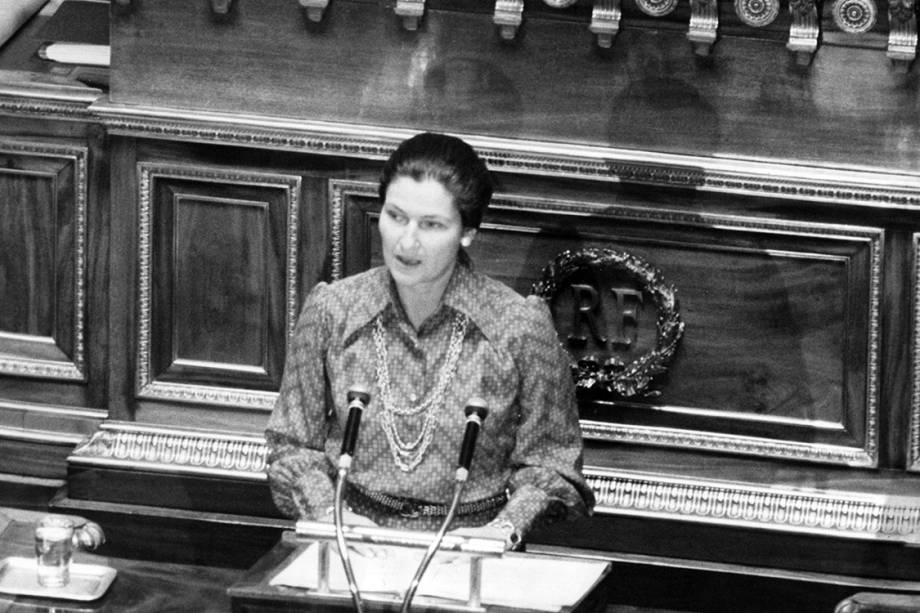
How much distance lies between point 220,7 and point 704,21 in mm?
1125

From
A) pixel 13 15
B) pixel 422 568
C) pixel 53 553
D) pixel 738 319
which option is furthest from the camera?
pixel 13 15

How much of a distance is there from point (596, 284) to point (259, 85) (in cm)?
91

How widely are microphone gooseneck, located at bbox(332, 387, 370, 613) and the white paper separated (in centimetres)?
260

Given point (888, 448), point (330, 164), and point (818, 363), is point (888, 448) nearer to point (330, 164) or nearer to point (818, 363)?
point (818, 363)

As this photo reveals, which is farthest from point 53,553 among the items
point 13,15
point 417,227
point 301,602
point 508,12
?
point 13,15

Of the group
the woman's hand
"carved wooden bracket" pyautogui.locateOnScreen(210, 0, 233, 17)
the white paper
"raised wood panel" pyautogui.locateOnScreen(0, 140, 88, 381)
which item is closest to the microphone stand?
the woman's hand

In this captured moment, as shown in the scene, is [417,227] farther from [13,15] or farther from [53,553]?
[13,15]

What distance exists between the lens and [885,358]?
15.4ft

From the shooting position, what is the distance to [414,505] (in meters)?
3.97

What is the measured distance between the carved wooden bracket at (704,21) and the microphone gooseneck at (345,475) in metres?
1.56

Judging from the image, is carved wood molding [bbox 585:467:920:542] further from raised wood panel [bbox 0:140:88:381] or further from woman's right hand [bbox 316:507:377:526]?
raised wood panel [bbox 0:140:88:381]

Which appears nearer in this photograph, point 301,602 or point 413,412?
point 301,602

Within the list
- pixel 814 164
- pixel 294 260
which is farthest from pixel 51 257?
pixel 814 164

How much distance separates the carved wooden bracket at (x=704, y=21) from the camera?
4.63 m
